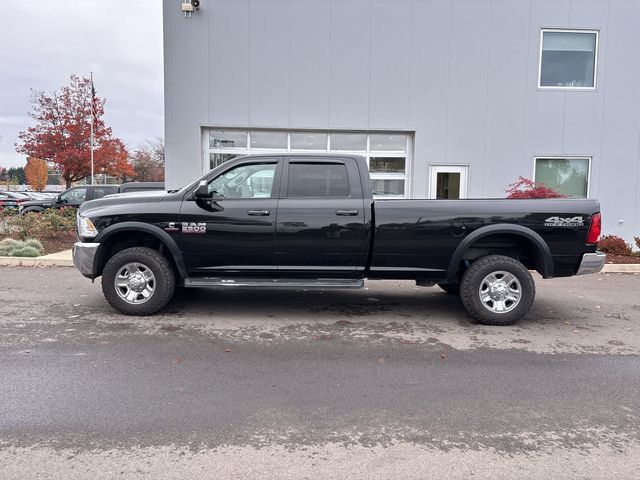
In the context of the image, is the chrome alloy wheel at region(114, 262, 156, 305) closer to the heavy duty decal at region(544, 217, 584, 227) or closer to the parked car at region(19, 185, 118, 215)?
the heavy duty decal at region(544, 217, 584, 227)

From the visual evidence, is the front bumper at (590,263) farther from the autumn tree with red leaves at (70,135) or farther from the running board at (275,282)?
the autumn tree with red leaves at (70,135)

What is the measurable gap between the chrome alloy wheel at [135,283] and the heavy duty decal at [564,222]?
4827 millimetres

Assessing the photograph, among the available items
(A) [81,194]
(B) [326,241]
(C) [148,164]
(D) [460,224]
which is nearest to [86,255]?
(B) [326,241]

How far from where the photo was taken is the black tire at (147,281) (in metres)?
6.11

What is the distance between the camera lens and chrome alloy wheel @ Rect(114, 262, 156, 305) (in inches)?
243

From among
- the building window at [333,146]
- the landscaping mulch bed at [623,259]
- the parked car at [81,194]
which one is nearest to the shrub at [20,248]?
A: the building window at [333,146]

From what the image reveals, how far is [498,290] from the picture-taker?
20.1ft

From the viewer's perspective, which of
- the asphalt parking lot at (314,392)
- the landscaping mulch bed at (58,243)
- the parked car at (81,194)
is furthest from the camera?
the parked car at (81,194)

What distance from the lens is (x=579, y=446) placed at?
3295 mm

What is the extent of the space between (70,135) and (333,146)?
23652 millimetres

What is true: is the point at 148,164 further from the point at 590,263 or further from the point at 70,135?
the point at 590,263

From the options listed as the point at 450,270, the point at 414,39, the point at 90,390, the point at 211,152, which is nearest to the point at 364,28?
the point at 414,39

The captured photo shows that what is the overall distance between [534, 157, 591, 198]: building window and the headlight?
11.8 meters

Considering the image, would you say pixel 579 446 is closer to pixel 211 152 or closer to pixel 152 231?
pixel 152 231
